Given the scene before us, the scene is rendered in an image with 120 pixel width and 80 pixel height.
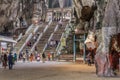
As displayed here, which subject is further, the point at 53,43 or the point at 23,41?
the point at 23,41

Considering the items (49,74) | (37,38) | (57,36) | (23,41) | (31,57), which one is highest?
(57,36)

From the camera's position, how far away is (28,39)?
5512 cm

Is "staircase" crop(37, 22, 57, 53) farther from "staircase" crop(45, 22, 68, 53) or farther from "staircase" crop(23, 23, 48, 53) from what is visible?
"staircase" crop(45, 22, 68, 53)

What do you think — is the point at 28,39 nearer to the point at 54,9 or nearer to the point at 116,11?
the point at 54,9

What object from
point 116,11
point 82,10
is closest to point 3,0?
point 82,10

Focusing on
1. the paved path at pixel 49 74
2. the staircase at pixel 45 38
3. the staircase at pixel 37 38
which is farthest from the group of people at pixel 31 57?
the paved path at pixel 49 74

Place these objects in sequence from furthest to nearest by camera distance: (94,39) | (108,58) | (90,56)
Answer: (90,56) < (94,39) < (108,58)

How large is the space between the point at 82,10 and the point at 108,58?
16537 millimetres

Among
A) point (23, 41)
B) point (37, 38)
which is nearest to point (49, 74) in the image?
point (37, 38)

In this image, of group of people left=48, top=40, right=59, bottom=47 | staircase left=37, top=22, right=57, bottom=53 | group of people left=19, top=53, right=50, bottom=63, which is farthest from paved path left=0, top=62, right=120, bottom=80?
staircase left=37, top=22, right=57, bottom=53

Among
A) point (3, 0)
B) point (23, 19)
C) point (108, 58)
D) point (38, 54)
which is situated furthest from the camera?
point (23, 19)

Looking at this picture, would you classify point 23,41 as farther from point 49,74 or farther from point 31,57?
point 49,74

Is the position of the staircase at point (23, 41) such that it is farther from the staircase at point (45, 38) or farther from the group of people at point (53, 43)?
the group of people at point (53, 43)

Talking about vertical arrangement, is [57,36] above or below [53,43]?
above
